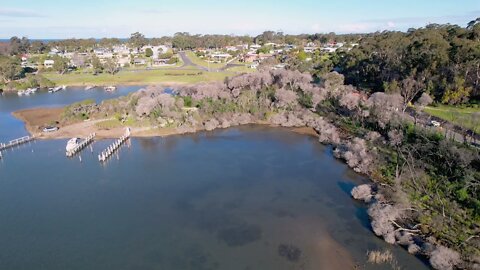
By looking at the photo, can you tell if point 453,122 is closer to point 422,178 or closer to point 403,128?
point 403,128

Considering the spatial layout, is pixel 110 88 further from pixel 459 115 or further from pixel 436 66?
pixel 459 115

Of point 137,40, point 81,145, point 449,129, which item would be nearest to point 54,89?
point 81,145

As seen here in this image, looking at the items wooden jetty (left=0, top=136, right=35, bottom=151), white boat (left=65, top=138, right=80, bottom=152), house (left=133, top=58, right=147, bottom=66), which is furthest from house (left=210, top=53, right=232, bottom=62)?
white boat (left=65, top=138, right=80, bottom=152)

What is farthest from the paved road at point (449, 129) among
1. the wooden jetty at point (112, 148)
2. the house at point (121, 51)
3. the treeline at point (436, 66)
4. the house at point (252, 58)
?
the house at point (121, 51)

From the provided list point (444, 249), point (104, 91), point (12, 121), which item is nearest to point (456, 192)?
point (444, 249)

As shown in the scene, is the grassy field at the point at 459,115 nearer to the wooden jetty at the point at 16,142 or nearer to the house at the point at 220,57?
the wooden jetty at the point at 16,142

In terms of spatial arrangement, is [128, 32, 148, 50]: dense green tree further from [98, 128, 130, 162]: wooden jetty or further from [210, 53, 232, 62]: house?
[98, 128, 130, 162]: wooden jetty
